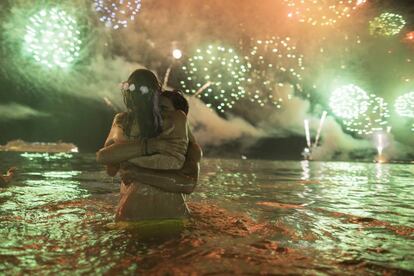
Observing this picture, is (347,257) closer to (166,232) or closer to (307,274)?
(307,274)

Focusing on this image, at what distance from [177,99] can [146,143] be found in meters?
1.14

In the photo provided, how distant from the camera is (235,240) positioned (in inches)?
241

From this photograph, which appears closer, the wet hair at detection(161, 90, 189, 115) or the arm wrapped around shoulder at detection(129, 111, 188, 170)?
the arm wrapped around shoulder at detection(129, 111, 188, 170)

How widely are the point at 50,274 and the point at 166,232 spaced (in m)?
2.22

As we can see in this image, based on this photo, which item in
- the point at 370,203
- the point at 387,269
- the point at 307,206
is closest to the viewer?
the point at 387,269

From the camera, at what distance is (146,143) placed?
5617mm

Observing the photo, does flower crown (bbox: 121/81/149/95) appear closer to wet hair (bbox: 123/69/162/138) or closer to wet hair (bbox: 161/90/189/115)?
wet hair (bbox: 123/69/162/138)

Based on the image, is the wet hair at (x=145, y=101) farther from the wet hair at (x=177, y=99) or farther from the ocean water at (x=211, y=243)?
the ocean water at (x=211, y=243)

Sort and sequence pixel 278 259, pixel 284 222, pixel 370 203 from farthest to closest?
pixel 370 203
pixel 284 222
pixel 278 259

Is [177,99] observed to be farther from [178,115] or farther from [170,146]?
[170,146]

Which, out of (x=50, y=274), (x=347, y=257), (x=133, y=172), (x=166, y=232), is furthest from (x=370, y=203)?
(x=50, y=274)

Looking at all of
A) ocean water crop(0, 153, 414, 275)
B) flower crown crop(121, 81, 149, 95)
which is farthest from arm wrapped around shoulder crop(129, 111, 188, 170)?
ocean water crop(0, 153, 414, 275)

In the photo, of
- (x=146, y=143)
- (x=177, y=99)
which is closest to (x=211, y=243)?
(x=146, y=143)

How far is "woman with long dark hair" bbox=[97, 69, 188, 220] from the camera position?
5527 mm
